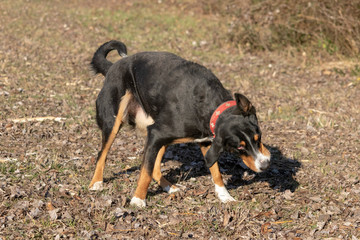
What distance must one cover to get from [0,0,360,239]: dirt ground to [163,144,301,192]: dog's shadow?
0.05ft

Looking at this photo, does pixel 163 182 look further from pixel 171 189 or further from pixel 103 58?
pixel 103 58

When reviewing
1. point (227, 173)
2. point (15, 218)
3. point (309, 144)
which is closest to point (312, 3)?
point (309, 144)

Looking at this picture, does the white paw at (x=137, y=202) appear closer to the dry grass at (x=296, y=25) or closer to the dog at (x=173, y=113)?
the dog at (x=173, y=113)

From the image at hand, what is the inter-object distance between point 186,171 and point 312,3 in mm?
6997

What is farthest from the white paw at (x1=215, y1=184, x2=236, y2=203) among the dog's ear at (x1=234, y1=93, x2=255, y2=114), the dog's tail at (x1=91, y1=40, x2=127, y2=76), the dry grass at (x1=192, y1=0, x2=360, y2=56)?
the dry grass at (x1=192, y1=0, x2=360, y2=56)

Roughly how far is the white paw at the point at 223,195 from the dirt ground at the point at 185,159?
0.43ft

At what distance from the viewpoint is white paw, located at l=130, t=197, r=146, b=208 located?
5.25 meters

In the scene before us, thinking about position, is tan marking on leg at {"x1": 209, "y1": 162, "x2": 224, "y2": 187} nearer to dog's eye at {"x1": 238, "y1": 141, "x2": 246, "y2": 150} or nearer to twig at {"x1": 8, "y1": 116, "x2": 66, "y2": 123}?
→ dog's eye at {"x1": 238, "y1": 141, "x2": 246, "y2": 150}

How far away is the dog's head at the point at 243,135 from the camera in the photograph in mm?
4727

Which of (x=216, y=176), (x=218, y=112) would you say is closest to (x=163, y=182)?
(x=216, y=176)

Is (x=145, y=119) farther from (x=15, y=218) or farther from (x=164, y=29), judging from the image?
(x=164, y=29)

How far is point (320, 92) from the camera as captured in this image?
10.2 meters

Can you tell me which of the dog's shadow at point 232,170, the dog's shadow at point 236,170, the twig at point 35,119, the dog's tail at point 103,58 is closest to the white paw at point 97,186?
the dog's shadow at point 232,170

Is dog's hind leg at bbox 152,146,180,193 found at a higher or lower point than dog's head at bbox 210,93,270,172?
lower
